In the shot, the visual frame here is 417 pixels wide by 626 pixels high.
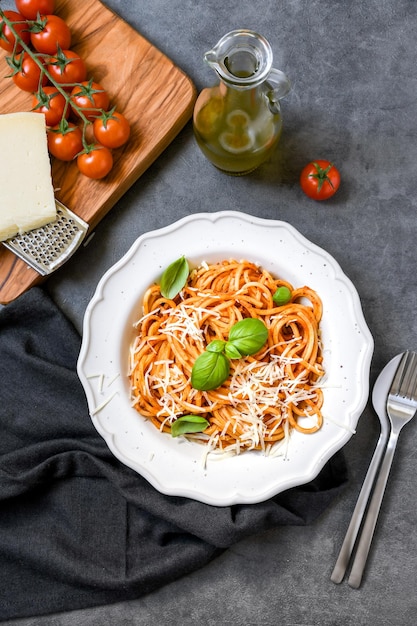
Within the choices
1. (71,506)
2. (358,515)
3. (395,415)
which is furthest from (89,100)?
(358,515)

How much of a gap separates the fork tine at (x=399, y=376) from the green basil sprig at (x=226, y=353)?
2.25ft

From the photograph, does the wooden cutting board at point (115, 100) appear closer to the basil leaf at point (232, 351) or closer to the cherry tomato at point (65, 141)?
the cherry tomato at point (65, 141)

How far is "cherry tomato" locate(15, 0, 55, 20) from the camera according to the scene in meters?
2.84

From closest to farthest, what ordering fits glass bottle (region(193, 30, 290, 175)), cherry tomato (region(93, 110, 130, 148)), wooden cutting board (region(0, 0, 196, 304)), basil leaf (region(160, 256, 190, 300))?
1. glass bottle (region(193, 30, 290, 175))
2. basil leaf (region(160, 256, 190, 300))
3. cherry tomato (region(93, 110, 130, 148))
4. wooden cutting board (region(0, 0, 196, 304))

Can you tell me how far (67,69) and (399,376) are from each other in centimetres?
196

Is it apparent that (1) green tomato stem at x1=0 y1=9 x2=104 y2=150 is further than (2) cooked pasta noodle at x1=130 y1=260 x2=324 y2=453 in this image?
Yes

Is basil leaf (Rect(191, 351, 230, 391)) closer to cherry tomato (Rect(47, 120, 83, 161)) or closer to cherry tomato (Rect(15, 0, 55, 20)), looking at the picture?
cherry tomato (Rect(47, 120, 83, 161))

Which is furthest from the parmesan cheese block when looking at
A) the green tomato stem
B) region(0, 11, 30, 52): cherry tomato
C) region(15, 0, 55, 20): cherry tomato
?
region(15, 0, 55, 20): cherry tomato

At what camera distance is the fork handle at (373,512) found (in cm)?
279

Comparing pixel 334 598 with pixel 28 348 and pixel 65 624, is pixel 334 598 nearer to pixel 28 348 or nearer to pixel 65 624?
pixel 65 624

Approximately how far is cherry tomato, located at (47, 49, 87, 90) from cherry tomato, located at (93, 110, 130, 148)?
0.21 meters

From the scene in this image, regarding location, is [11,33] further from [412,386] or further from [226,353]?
[412,386]

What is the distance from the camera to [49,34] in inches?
112

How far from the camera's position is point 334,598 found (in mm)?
2867
